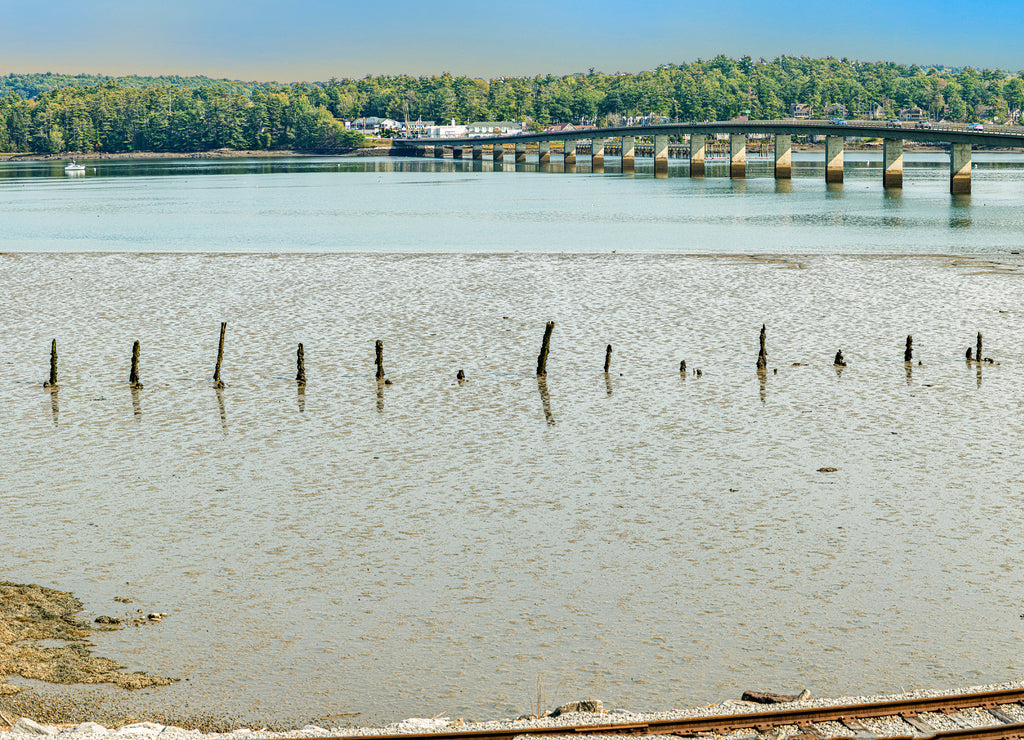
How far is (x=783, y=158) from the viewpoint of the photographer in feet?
613

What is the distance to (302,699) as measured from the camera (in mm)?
17875

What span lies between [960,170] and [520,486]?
13144 centimetres

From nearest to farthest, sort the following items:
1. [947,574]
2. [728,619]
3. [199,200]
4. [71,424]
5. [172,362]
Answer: [728,619] → [947,574] → [71,424] → [172,362] → [199,200]

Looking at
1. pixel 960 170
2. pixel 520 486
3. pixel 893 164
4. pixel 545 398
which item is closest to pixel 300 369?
pixel 545 398

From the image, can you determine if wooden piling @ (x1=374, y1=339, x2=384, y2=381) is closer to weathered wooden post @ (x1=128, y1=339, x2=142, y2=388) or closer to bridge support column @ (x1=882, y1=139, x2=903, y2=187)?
weathered wooden post @ (x1=128, y1=339, x2=142, y2=388)

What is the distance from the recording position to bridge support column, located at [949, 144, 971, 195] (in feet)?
471

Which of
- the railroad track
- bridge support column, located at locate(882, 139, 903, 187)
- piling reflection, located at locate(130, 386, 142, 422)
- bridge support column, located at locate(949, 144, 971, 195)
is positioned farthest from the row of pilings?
bridge support column, located at locate(882, 139, 903, 187)

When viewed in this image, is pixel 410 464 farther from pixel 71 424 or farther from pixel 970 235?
pixel 970 235

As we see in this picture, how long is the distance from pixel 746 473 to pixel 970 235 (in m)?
73.2

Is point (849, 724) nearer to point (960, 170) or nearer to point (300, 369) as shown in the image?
point (300, 369)

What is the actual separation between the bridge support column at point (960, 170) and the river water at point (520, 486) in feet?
259

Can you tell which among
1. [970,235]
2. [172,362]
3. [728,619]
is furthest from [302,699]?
[970,235]

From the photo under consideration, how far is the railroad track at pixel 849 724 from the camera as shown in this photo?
1492 cm

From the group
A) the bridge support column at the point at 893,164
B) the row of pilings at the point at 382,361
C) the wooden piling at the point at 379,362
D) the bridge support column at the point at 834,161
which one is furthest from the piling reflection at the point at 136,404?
the bridge support column at the point at 834,161
